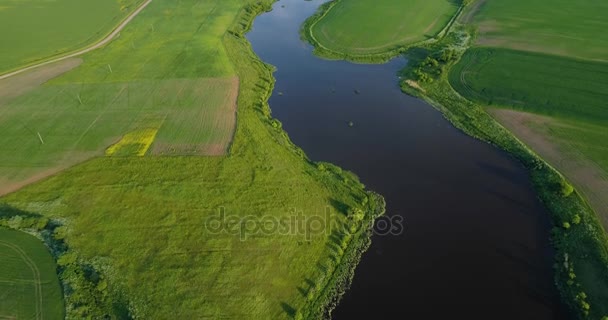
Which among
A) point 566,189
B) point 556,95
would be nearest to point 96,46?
point 556,95

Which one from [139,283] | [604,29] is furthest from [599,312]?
[604,29]

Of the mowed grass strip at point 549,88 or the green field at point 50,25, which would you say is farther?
the green field at point 50,25

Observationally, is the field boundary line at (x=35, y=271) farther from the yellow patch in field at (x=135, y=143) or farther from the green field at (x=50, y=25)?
the green field at (x=50, y=25)

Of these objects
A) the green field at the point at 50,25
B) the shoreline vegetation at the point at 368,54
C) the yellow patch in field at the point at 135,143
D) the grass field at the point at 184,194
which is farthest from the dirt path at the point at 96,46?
the shoreline vegetation at the point at 368,54

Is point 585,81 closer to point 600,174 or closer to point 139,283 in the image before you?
point 600,174

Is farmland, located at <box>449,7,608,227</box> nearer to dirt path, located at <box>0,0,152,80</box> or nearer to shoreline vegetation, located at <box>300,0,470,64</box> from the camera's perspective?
shoreline vegetation, located at <box>300,0,470,64</box>

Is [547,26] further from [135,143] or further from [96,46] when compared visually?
[96,46]
